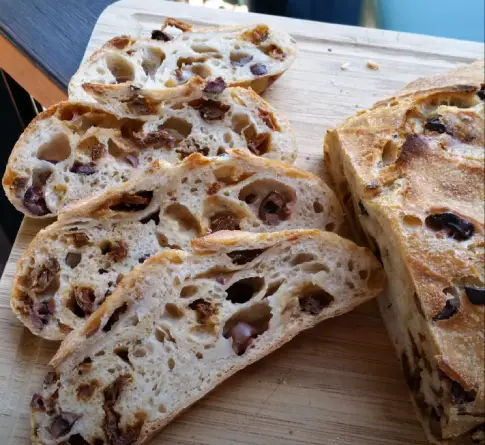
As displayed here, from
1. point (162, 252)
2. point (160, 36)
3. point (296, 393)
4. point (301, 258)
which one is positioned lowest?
point (296, 393)

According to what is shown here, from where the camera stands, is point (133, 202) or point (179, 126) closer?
point (133, 202)

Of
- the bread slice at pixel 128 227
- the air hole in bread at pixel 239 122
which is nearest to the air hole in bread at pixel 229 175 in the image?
the bread slice at pixel 128 227

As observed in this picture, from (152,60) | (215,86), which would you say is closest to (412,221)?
(215,86)

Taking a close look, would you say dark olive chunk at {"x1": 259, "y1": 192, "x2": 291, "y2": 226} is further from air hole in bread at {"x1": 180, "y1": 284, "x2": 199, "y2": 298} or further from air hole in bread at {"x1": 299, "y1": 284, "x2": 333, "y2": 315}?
air hole in bread at {"x1": 180, "y1": 284, "x2": 199, "y2": 298}

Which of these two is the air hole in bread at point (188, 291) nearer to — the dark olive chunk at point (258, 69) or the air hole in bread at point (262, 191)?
the air hole in bread at point (262, 191)

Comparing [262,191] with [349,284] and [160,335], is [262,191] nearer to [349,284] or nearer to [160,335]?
[349,284]

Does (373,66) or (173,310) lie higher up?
(373,66)

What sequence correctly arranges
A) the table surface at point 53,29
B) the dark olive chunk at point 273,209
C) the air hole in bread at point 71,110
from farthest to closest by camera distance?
the table surface at point 53,29 < the air hole in bread at point 71,110 < the dark olive chunk at point 273,209
